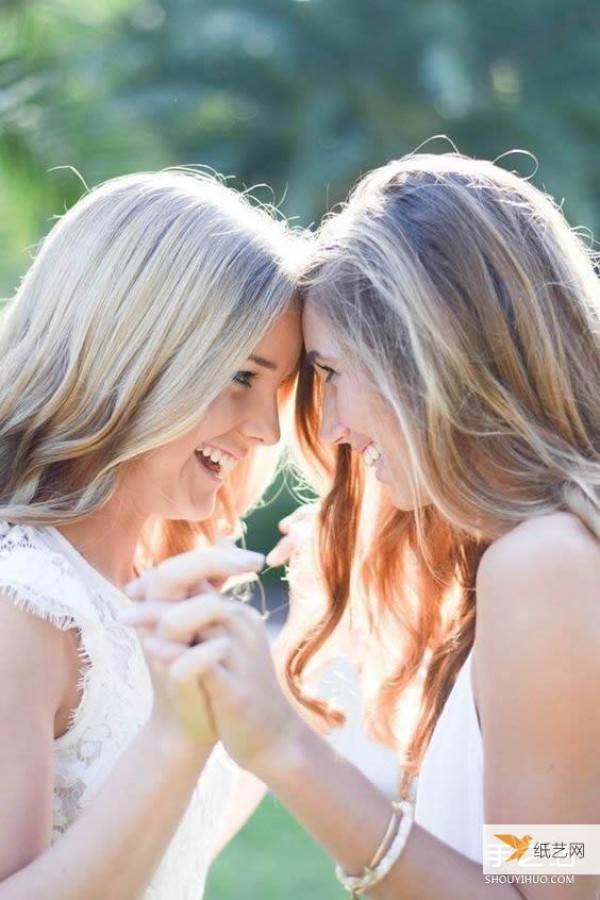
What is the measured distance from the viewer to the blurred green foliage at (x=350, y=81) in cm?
1073

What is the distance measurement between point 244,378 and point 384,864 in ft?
3.96

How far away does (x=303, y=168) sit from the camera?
1101cm

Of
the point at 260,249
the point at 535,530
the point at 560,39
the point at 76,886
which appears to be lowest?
the point at 76,886

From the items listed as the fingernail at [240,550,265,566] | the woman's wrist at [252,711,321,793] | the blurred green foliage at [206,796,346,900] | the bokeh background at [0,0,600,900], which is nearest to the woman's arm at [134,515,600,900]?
the woman's wrist at [252,711,321,793]

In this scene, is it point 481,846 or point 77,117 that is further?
point 77,117

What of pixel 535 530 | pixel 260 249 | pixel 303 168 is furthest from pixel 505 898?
pixel 303 168

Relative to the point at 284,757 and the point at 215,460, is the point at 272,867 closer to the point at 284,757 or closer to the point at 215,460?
the point at 215,460

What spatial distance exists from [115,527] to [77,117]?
7098mm

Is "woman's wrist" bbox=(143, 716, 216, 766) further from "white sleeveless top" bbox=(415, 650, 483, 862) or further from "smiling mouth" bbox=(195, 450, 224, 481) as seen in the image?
"smiling mouth" bbox=(195, 450, 224, 481)

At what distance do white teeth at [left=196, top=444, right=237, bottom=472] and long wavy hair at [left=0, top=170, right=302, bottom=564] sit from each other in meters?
0.20

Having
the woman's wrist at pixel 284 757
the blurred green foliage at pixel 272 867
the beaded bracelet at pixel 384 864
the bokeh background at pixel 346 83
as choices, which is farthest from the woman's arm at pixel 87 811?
the bokeh background at pixel 346 83

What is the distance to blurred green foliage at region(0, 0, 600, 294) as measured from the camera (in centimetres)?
1073

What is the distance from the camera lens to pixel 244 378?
3.04 m

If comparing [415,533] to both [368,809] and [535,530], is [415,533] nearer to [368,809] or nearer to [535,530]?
[535,530]
